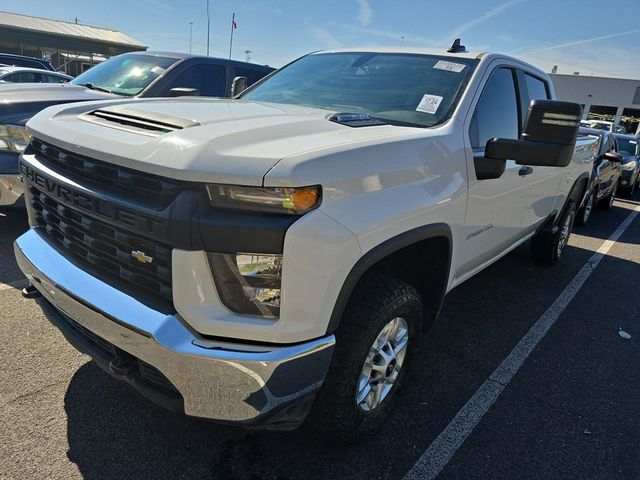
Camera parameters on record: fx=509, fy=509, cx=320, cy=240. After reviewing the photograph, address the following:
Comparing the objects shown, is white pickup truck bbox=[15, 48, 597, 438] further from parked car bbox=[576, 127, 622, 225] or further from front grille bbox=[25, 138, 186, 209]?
parked car bbox=[576, 127, 622, 225]

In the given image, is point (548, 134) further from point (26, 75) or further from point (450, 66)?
point (26, 75)

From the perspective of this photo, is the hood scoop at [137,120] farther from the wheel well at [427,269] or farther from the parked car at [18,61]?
the parked car at [18,61]

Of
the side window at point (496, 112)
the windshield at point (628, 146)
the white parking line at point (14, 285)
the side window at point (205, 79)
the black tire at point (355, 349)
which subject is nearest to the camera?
the black tire at point (355, 349)

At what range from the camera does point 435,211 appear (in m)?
2.41

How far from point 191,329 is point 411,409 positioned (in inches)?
60.8

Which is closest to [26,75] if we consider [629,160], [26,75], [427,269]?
[26,75]

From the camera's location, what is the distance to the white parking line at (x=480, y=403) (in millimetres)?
2404

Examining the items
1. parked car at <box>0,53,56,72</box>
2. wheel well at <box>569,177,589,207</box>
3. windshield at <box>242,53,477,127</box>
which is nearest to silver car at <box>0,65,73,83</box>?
parked car at <box>0,53,56,72</box>

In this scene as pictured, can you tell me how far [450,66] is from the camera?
10.2 ft

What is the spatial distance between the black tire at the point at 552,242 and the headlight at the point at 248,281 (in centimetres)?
425

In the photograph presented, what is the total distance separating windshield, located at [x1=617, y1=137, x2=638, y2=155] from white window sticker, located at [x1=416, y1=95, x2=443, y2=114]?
40.3 feet

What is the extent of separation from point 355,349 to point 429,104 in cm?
149

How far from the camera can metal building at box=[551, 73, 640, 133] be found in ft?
165

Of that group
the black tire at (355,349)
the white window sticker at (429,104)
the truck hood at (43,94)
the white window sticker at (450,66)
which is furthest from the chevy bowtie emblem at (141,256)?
the truck hood at (43,94)
